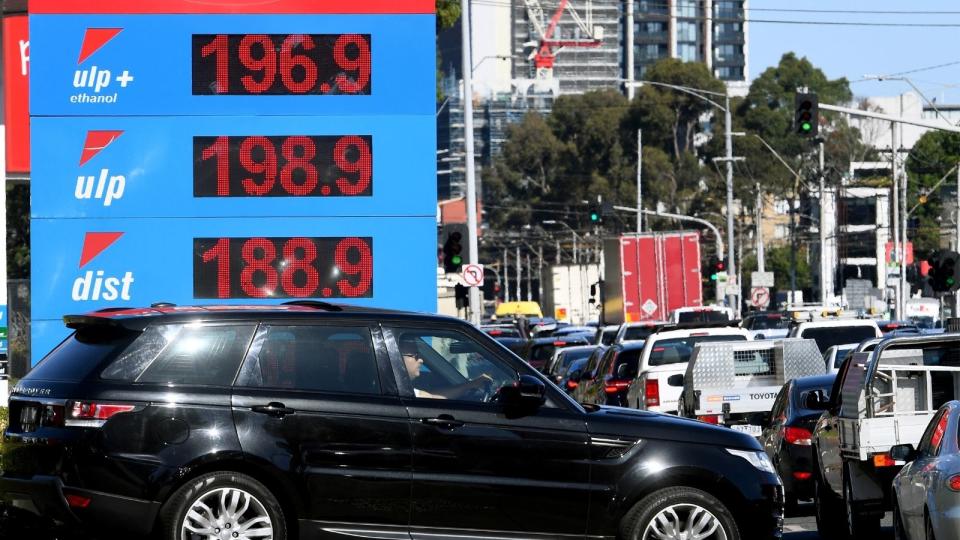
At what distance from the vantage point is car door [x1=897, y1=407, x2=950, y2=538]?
994 centimetres

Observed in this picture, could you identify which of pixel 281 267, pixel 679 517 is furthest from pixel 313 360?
pixel 281 267

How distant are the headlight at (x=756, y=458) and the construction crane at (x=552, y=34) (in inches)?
6033

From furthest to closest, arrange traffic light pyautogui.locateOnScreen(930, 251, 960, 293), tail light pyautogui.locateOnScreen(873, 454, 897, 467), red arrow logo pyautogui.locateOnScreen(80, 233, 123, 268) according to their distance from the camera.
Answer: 1. traffic light pyautogui.locateOnScreen(930, 251, 960, 293)
2. red arrow logo pyautogui.locateOnScreen(80, 233, 123, 268)
3. tail light pyautogui.locateOnScreen(873, 454, 897, 467)

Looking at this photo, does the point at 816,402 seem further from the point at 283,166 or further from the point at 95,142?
the point at 95,142

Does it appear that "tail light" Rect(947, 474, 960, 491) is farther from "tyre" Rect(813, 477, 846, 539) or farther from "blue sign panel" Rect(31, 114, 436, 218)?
"blue sign panel" Rect(31, 114, 436, 218)

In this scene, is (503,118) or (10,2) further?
(503,118)

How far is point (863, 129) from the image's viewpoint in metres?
100

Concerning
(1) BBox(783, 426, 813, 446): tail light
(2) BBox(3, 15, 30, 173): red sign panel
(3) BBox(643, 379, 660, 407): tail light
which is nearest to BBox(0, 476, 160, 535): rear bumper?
(1) BBox(783, 426, 813, 446): tail light

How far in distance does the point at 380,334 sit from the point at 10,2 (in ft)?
54.4

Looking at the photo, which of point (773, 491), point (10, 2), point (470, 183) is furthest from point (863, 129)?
point (773, 491)

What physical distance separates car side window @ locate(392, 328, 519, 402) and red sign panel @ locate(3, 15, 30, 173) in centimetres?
1469

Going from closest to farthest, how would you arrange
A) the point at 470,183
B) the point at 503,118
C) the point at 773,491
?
the point at 773,491, the point at 470,183, the point at 503,118

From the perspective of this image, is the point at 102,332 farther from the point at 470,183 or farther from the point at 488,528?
the point at 470,183

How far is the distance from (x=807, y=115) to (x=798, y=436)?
1691 centimetres
